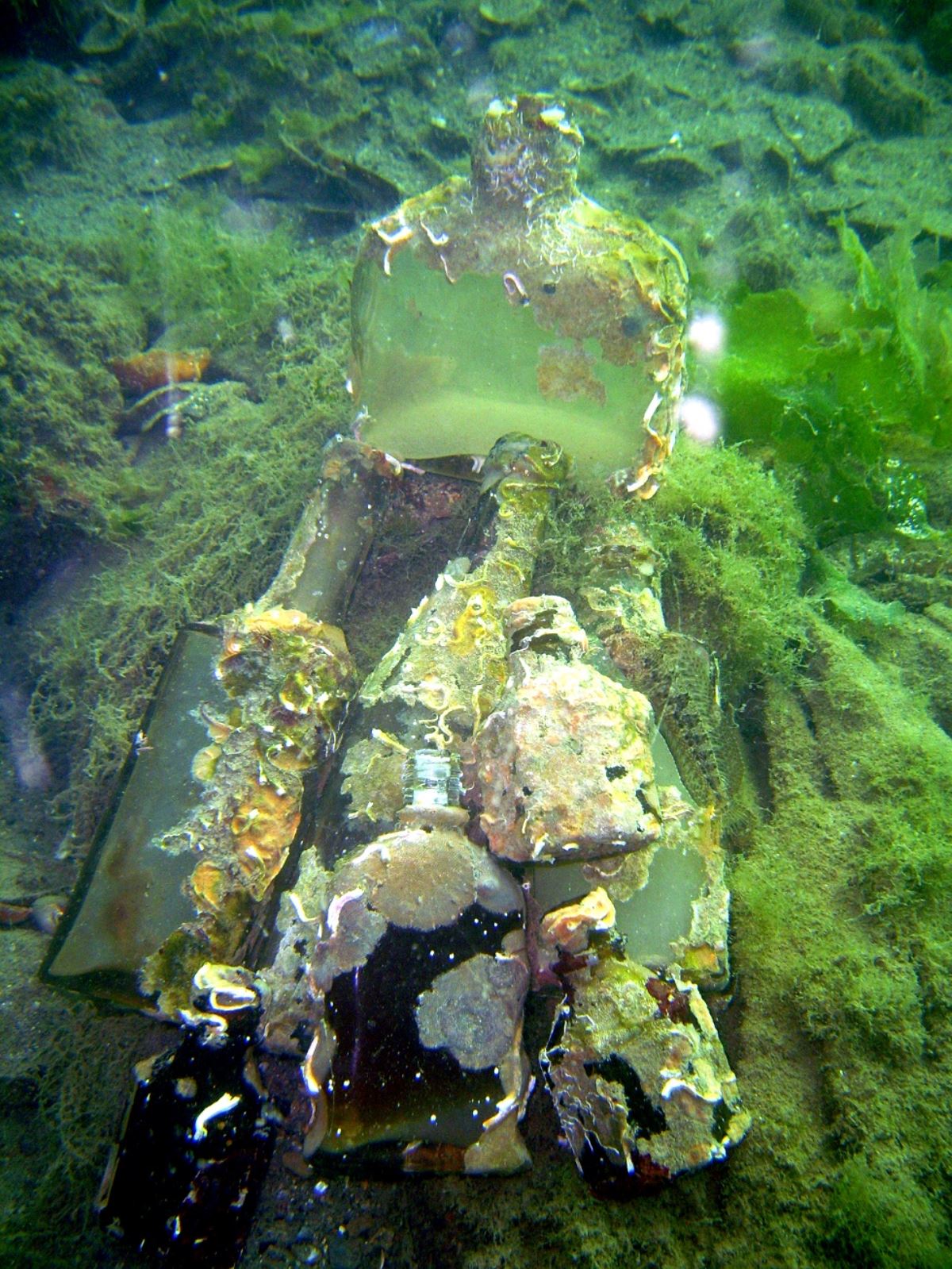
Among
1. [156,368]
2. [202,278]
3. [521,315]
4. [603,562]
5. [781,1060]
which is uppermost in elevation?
[202,278]

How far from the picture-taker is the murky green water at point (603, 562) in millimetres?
2105

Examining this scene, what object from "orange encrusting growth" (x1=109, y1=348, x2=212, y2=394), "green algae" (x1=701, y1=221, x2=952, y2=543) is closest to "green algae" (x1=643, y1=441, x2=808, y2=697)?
"green algae" (x1=701, y1=221, x2=952, y2=543)

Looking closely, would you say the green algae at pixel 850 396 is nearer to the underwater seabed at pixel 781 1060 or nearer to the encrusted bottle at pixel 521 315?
the underwater seabed at pixel 781 1060

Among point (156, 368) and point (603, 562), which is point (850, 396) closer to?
point (603, 562)

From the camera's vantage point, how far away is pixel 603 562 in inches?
117

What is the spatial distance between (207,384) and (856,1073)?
18.6ft

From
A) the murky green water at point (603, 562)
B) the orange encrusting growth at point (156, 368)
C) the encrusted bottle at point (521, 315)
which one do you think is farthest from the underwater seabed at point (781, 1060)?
the orange encrusting growth at point (156, 368)

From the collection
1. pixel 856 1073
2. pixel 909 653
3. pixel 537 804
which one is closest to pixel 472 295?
pixel 537 804

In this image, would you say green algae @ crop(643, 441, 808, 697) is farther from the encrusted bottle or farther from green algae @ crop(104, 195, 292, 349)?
green algae @ crop(104, 195, 292, 349)

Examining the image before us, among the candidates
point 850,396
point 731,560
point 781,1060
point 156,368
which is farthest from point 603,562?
point 156,368

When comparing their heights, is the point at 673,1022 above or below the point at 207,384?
below

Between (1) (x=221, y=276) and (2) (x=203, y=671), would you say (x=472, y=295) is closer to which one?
(2) (x=203, y=671)

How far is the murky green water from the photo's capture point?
2105mm

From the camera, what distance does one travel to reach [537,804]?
192cm
